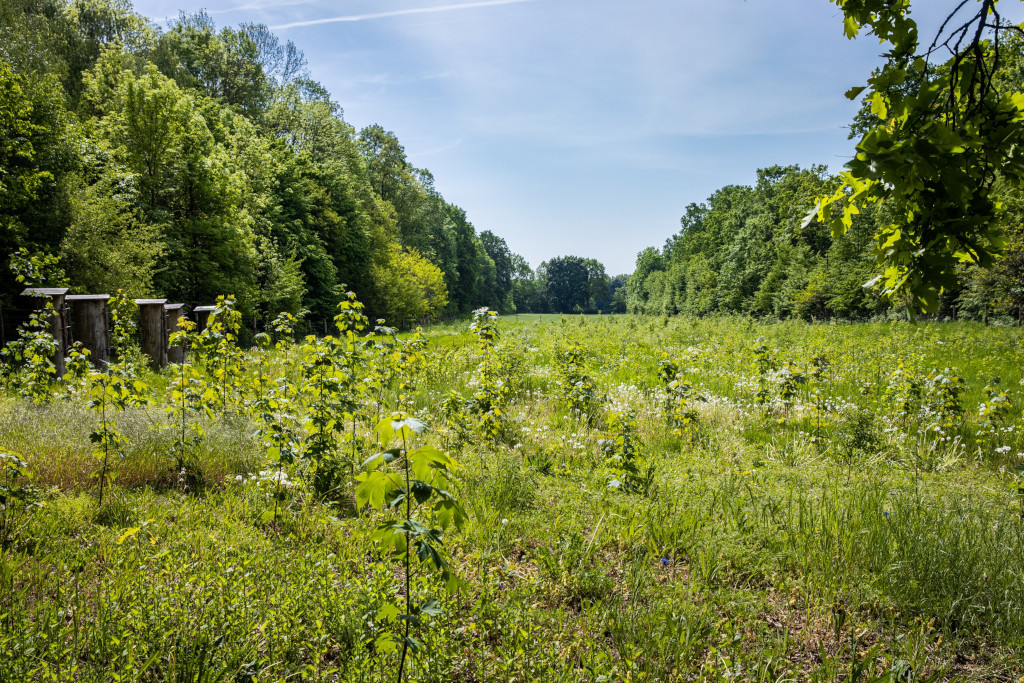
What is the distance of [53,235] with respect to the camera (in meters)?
13.1

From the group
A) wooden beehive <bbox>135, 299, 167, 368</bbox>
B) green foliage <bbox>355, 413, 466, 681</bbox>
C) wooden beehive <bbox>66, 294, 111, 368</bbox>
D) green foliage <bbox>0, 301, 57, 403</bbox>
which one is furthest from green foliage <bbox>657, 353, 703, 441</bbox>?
wooden beehive <bbox>135, 299, 167, 368</bbox>

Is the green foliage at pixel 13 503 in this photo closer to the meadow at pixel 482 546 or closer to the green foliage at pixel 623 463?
the meadow at pixel 482 546

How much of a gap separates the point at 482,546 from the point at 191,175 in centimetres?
2109

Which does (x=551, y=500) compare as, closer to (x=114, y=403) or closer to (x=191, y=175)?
(x=114, y=403)

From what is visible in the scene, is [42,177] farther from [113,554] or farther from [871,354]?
[871,354]

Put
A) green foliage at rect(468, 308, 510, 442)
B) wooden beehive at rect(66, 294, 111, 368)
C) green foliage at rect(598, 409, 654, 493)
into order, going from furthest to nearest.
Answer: wooden beehive at rect(66, 294, 111, 368), green foliage at rect(468, 308, 510, 442), green foliage at rect(598, 409, 654, 493)

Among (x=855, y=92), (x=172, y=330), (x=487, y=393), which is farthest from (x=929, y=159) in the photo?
(x=172, y=330)

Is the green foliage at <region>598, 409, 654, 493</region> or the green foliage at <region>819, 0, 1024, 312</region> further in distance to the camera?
the green foliage at <region>598, 409, 654, 493</region>

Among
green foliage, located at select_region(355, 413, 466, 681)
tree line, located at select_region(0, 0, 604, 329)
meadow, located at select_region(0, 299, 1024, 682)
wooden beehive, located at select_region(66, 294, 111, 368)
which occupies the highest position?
tree line, located at select_region(0, 0, 604, 329)

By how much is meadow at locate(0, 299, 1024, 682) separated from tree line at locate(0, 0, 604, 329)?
4.82 meters

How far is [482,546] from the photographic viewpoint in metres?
3.68

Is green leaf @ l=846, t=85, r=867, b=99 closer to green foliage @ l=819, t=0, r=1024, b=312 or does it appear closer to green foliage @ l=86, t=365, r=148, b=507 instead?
green foliage @ l=819, t=0, r=1024, b=312

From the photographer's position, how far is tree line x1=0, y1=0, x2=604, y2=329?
13172mm

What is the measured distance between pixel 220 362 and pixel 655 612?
6428 millimetres
